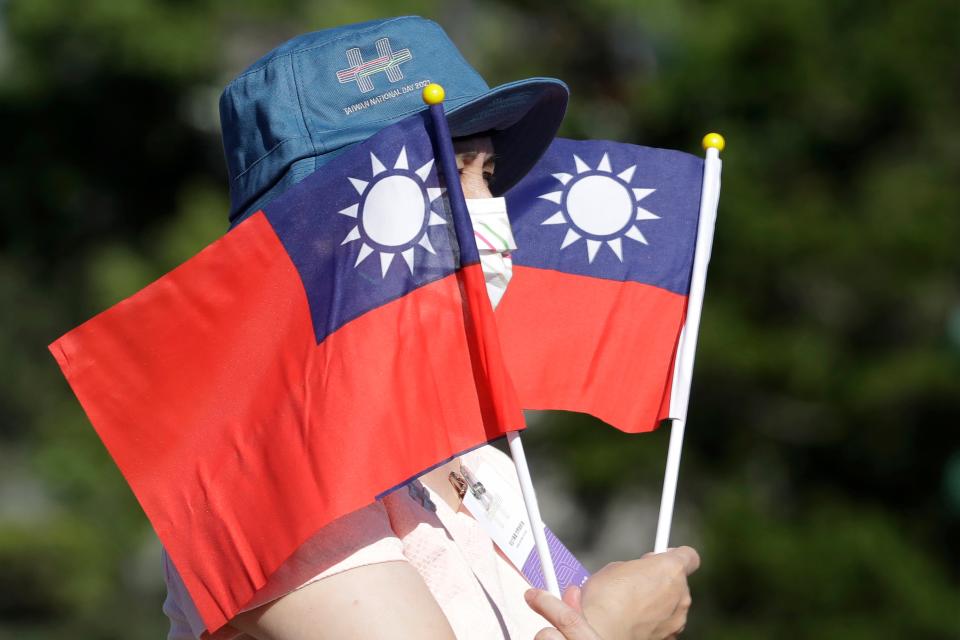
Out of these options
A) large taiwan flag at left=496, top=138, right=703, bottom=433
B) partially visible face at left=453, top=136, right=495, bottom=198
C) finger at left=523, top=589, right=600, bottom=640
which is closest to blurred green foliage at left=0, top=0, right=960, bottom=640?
large taiwan flag at left=496, top=138, right=703, bottom=433

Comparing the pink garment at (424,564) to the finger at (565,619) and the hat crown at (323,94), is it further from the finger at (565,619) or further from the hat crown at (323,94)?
the hat crown at (323,94)

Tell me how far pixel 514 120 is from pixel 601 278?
0.37m

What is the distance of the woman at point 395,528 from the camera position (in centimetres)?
114

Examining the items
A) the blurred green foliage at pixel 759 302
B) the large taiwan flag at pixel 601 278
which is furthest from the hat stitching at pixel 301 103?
the blurred green foliage at pixel 759 302

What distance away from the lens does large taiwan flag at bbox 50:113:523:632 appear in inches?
49.3

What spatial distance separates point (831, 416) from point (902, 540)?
72 centimetres

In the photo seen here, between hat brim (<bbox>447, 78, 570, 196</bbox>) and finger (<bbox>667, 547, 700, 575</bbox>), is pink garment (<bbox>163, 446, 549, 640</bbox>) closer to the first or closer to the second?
finger (<bbox>667, 547, 700, 575</bbox>)

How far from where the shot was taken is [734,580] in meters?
6.38

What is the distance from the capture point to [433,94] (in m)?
1.29

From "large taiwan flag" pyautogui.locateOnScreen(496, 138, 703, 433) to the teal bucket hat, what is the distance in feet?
1.35

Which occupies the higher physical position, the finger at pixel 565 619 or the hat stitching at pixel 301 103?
the hat stitching at pixel 301 103

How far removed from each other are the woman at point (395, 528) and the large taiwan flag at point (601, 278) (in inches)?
10.1

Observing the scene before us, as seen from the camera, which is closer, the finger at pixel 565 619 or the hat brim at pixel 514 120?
the finger at pixel 565 619

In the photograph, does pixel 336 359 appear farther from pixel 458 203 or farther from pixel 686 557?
pixel 686 557
